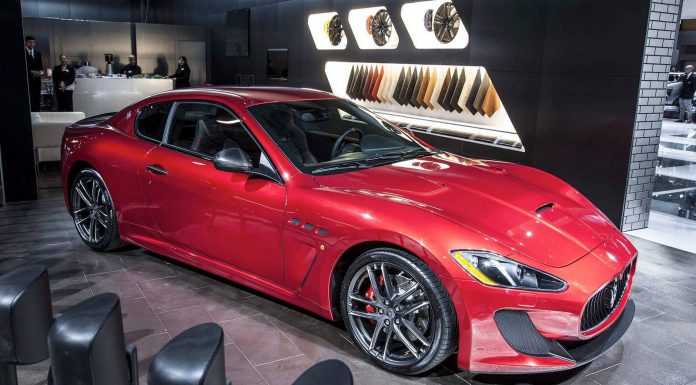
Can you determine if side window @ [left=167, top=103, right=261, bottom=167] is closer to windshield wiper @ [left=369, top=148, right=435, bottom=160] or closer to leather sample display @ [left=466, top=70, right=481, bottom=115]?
windshield wiper @ [left=369, top=148, right=435, bottom=160]

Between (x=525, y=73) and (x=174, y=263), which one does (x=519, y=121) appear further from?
(x=174, y=263)

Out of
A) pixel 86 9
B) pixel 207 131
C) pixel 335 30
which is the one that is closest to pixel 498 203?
pixel 207 131

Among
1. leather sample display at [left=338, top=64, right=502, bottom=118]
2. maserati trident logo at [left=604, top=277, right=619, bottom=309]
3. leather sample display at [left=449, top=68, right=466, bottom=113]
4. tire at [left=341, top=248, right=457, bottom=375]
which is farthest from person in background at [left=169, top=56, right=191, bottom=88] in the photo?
maserati trident logo at [left=604, top=277, right=619, bottom=309]

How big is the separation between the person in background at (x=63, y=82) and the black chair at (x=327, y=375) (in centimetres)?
1354

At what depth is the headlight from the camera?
256 centimetres

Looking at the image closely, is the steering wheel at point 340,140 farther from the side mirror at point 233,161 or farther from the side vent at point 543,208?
the side vent at point 543,208

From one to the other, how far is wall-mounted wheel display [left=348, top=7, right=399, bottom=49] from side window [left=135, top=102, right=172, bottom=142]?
5585 millimetres

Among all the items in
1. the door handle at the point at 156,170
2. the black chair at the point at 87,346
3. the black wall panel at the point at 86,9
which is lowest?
the door handle at the point at 156,170

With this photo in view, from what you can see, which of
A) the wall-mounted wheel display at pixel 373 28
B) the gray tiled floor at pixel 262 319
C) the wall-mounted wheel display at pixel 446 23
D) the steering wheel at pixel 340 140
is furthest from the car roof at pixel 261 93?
the wall-mounted wheel display at pixel 373 28

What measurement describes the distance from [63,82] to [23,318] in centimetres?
1303

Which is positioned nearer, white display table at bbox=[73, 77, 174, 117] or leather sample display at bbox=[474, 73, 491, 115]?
leather sample display at bbox=[474, 73, 491, 115]

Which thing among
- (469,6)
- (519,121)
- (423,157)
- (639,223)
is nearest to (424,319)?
(423,157)

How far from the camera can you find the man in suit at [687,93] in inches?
611

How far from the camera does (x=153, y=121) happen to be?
4.26 metres
